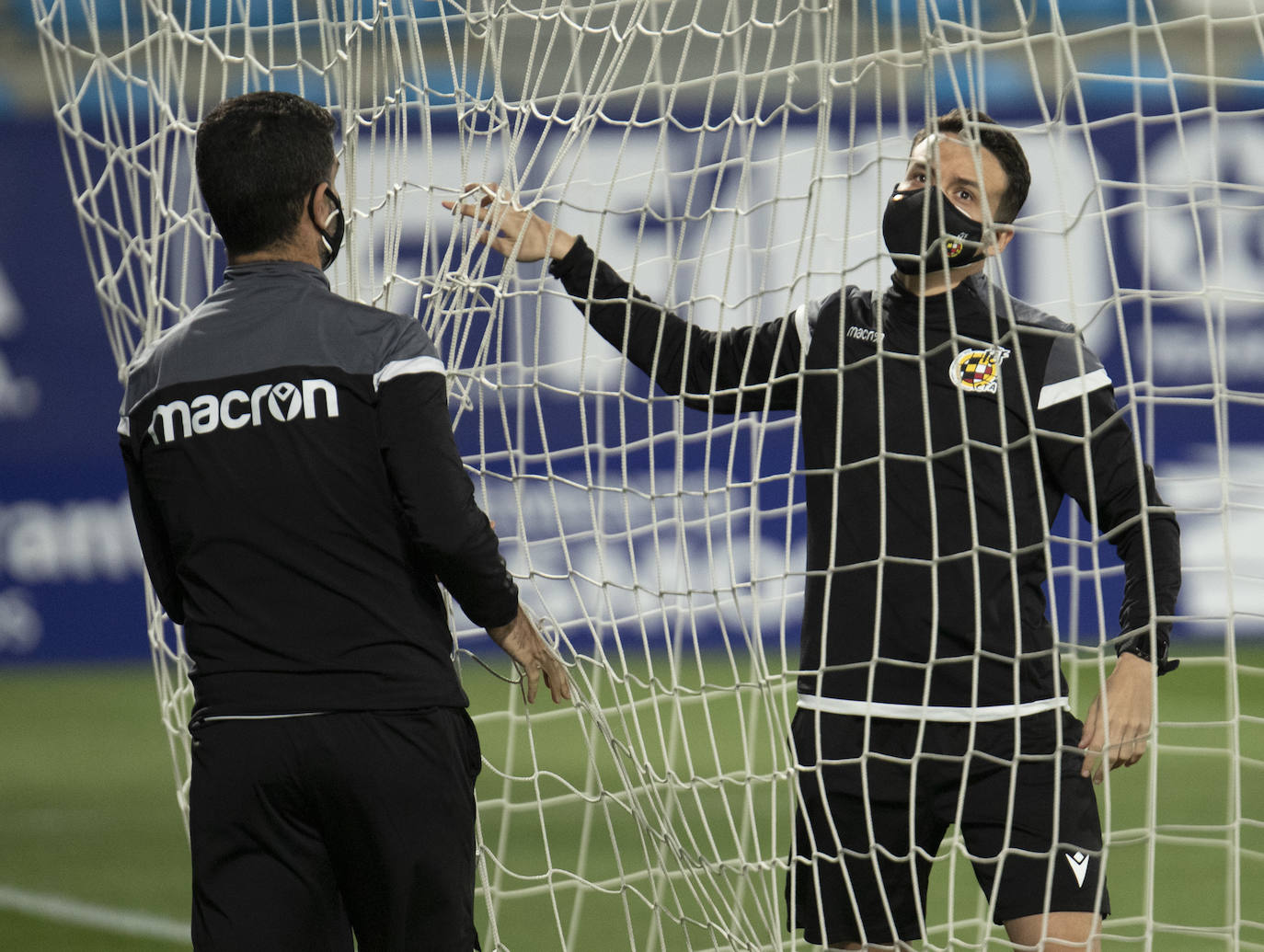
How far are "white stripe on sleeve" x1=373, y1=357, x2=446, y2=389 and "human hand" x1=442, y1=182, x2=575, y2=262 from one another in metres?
0.70

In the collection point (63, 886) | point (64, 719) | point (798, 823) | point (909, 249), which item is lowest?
point (64, 719)

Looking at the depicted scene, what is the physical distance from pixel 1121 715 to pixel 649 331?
0.90 metres

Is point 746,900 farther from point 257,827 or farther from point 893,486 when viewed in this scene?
point 257,827

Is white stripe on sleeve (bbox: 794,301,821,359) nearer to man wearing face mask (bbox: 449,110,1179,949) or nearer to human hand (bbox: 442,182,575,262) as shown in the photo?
man wearing face mask (bbox: 449,110,1179,949)

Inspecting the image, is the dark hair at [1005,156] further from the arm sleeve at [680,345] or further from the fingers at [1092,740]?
the fingers at [1092,740]

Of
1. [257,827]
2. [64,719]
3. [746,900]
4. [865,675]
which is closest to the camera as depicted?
[257,827]

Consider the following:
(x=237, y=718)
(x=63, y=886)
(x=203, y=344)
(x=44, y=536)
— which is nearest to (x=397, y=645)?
(x=237, y=718)

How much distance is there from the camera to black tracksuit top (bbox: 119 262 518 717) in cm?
171

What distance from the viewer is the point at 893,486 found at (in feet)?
7.07

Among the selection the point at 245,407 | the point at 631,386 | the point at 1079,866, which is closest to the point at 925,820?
the point at 1079,866

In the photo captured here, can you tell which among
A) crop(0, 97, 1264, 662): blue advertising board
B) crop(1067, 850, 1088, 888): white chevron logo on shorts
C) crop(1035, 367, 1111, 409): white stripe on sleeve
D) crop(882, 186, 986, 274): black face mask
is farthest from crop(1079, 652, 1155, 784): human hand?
crop(0, 97, 1264, 662): blue advertising board

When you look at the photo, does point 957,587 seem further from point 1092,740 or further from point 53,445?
point 53,445

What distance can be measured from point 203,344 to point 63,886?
2606 millimetres

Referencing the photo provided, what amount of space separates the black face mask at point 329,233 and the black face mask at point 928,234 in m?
0.77
